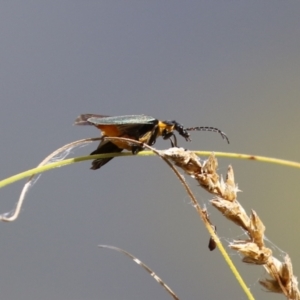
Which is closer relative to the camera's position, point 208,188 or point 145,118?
point 208,188

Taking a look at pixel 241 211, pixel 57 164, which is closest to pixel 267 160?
pixel 241 211

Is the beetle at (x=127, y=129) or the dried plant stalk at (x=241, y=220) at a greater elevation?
the beetle at (x=127, y=129)

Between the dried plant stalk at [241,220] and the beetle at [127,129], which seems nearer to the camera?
the dried plant stalk at [241,220]

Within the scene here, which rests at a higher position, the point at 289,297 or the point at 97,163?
the point at 97,163

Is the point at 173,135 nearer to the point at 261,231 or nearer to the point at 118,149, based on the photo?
the point at 118,149
